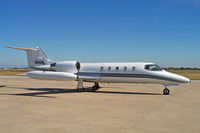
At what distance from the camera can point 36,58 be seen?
75.8 feet

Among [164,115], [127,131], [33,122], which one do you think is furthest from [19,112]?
[164,115]

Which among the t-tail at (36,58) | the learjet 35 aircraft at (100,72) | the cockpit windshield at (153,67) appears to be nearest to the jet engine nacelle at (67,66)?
the learjet 35 aircraft at (100,72)

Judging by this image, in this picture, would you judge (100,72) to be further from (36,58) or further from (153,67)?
(36,58)

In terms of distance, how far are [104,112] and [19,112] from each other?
3.86 metres

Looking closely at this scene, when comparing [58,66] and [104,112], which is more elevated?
[58,66]

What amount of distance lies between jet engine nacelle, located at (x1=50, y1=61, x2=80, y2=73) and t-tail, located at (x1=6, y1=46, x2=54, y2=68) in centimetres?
141

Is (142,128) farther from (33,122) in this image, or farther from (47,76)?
(47,76)

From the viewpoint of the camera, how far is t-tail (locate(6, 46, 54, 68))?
2294cm

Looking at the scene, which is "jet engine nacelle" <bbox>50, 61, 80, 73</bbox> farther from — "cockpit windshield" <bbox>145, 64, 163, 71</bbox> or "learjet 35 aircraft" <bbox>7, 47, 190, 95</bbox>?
"cockpit windshield" <bbox>145, 64, 163, 71</bbox>

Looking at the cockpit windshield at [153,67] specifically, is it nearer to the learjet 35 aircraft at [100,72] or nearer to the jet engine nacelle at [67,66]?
the learjet 35 aircraft at [100,72]

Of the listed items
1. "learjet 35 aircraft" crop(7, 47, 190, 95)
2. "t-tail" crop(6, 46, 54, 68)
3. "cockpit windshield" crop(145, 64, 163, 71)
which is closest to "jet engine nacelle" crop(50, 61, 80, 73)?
"learjet 35 aircraft" crop(7, 47, 190, 95)

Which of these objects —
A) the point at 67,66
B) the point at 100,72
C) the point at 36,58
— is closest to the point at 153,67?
the point at 100,72

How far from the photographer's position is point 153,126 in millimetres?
7535

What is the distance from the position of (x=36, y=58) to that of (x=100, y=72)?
738 centimetres
